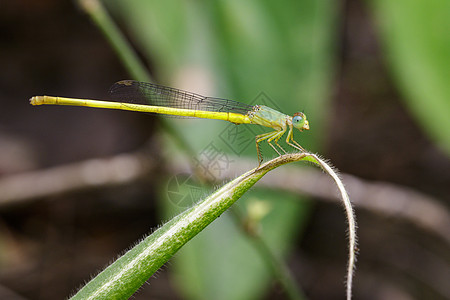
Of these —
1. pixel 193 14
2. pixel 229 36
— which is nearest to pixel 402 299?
pixel 229 36

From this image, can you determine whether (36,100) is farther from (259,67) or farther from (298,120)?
(259,67)

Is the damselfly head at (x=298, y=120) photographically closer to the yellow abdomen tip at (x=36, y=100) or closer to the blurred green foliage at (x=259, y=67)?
the blurred green foliage at (x=259, y=67)

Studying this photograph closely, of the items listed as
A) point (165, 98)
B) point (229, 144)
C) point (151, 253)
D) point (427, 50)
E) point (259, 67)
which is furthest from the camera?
point (259, 67)

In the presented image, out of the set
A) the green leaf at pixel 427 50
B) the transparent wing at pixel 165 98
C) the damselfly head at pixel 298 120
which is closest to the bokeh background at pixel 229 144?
the green leaf at pixel 427 50

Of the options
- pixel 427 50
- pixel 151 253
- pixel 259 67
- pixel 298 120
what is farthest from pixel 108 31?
pixel 427 50

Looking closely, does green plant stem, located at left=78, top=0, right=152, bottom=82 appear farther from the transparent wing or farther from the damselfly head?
the damselfly head

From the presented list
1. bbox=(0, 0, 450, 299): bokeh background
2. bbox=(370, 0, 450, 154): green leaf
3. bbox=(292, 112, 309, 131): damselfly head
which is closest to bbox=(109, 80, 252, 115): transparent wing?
bbox=(0, 0, 450, 299): bokeh background

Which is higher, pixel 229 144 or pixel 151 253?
pixel 151 253
